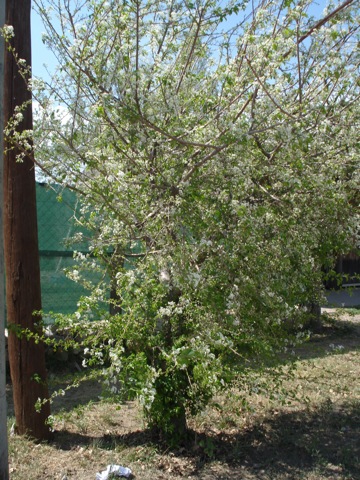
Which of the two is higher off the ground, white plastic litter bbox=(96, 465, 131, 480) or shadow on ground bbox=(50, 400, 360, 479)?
white plastic litter bbox=(96, 465, 131, 480)

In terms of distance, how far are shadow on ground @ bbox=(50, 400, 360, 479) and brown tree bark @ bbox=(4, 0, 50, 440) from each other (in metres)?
0.41

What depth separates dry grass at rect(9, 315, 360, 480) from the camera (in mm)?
3885

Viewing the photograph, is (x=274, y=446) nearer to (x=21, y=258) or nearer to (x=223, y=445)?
(x=223, y=445)

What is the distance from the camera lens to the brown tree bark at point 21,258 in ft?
13.9

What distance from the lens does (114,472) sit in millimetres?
3713

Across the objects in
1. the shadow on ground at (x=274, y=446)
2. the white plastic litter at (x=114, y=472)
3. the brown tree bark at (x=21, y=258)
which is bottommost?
the shadow on ground at (x=274, y=446)

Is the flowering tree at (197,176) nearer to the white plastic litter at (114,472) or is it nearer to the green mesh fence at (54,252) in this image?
the white plastic litter at (114,472)

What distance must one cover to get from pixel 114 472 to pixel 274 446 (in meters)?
1.35

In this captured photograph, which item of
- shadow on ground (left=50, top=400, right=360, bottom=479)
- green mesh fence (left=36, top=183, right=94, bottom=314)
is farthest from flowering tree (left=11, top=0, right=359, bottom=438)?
green mesh fence (left=36, top=183, right=94, bottom=314)

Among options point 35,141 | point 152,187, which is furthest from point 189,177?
point 35,141

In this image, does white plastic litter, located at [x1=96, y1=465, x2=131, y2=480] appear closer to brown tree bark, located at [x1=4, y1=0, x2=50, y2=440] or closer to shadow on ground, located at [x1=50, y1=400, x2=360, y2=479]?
shadow on ground, located at [x1=50, y1=400, x2=360, y2=479]

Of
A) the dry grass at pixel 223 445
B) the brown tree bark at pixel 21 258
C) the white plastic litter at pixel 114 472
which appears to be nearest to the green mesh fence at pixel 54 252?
the dry grass at pixel 223 445

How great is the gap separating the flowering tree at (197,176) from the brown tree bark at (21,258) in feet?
1.20

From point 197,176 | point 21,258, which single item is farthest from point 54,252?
point 197,176
